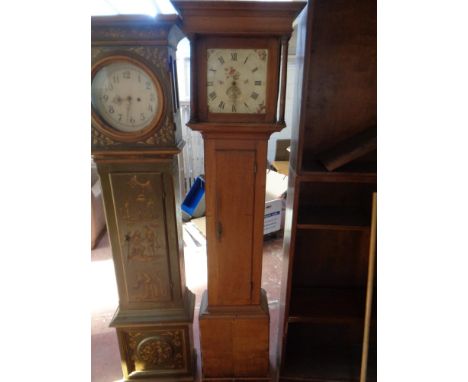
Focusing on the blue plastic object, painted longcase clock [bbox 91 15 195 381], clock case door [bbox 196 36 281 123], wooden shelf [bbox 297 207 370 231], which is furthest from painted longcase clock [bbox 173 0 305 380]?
the blue plastic object

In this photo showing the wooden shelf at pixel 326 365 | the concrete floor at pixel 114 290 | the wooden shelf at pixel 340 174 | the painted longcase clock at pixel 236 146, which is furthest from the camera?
the concrete floor at pixel 114 290

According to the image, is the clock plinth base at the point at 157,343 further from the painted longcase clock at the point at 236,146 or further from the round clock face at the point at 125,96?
the round clock face at the point at 125,96

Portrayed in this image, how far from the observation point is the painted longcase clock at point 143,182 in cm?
111

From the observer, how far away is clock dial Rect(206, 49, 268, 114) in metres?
1.12

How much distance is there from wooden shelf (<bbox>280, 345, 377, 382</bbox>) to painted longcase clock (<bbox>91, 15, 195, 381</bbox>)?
55 centimetres

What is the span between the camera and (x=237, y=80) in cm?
115

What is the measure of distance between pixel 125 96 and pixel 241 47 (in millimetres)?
465

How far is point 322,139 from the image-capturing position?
4.72 feet

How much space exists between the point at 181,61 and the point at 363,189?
2797 millimetres

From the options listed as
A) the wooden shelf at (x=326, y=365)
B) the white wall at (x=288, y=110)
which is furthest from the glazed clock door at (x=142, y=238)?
the white wall at (x=288, y=110)

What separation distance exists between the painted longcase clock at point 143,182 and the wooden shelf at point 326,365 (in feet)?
1.79

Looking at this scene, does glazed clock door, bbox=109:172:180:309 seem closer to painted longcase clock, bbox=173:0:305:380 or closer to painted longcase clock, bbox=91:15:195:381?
painted longcase clock, bbox=91:15:195:381

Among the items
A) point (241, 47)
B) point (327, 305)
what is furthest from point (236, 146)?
point (327, 305)

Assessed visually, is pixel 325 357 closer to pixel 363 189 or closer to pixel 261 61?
pixel 363 189
